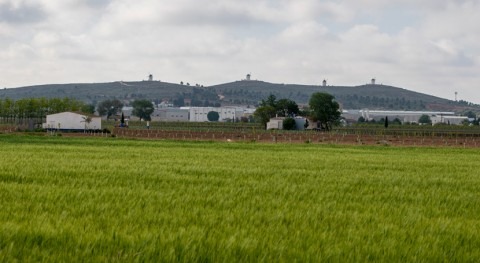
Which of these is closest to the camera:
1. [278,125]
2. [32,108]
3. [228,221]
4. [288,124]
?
[228,221]

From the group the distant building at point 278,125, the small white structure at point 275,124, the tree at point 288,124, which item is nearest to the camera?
the tree at point 288,124

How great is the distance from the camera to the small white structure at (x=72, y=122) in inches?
4309

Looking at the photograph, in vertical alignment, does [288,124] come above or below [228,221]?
below

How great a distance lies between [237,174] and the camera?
20.0 m

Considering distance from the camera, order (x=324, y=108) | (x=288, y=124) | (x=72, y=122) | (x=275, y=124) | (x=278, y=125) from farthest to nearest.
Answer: (x=324, y=108) < (x=275, y=124) < (x=278, y=125) < (x=288, y=124) < (x=72, y=122)

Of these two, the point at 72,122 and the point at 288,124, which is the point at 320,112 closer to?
the point at 288,124

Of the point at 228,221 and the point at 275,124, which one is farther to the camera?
the point at 275,124

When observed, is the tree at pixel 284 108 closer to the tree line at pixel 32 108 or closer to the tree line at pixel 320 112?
the tree line at pixel 320 112

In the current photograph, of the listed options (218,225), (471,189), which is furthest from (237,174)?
(218,225)

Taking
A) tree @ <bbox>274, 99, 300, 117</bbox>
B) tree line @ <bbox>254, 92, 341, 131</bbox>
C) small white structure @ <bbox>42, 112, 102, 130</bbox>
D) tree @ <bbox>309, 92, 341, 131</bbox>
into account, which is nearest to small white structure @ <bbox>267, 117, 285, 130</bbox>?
tree line @ <bbox>254, 92, 341, 131</bbox>

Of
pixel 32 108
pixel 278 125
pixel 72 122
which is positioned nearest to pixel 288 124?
pixel 278 125

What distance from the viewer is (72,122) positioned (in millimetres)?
110500

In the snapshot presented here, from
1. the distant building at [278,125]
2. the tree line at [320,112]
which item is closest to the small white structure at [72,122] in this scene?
the distant building at [278,125]

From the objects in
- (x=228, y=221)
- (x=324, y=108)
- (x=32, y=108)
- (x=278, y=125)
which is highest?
(x=324, y=108)
